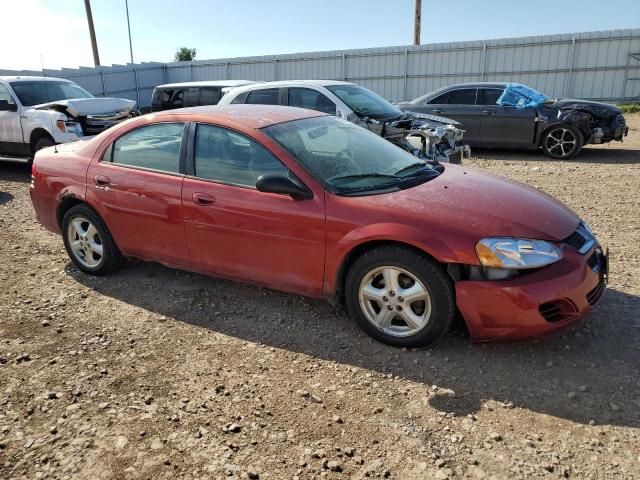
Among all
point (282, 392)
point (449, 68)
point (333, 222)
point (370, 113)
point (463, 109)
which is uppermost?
point (449, 68)

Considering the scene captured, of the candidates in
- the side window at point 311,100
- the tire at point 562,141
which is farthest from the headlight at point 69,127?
the tire at point 562,141

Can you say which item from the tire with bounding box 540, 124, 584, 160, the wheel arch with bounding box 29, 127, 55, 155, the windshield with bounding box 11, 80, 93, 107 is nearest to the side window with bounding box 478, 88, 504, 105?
the tire with bounding box 540, 124, 584, 160

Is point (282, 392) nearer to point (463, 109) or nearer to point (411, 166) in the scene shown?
point (411, 166)

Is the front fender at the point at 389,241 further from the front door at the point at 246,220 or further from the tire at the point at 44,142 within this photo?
the tire at the point at 44,142

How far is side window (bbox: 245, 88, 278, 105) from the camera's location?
9.05 meters

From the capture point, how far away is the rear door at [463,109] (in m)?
11.4

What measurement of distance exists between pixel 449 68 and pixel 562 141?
1245 cm

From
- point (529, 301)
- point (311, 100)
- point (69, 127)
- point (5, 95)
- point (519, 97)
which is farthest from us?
point (519, 97)

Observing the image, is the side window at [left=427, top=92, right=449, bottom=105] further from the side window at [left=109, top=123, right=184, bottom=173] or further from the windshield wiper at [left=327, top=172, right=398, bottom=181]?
the side window at [left=109, top=123, right=184, bottom=173]

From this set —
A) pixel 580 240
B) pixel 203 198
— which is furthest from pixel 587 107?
pixel 203 198

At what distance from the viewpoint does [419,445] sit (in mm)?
2580

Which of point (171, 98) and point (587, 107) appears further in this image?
point (171, 98)

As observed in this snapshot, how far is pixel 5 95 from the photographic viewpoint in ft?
32.1

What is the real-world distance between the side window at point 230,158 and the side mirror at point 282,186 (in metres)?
0.16
